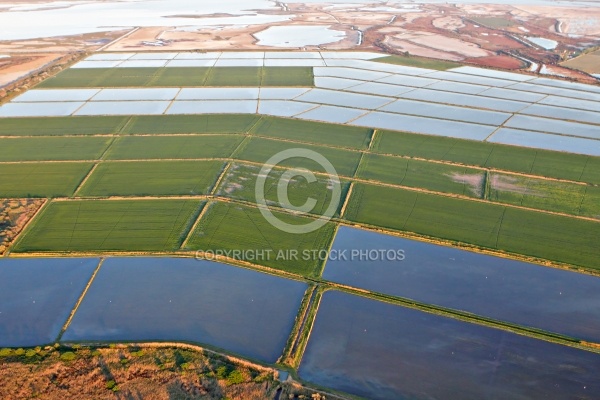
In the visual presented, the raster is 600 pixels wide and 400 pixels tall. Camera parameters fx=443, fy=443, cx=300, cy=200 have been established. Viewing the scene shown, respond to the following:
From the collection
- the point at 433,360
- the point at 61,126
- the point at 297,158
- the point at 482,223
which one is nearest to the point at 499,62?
the point at 297,158

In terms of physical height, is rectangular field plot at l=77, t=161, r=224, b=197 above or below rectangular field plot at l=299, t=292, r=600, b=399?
above

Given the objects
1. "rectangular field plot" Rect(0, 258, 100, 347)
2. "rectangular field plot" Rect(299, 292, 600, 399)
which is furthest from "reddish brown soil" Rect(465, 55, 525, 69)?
"rectangular field plot" Rect(0, 258, 100, 347)

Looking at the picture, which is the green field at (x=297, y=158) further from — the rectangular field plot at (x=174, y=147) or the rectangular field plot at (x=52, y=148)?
the rectangular field plot at (x=52, y=148)

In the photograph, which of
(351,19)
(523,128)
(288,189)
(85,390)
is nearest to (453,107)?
(523,128)

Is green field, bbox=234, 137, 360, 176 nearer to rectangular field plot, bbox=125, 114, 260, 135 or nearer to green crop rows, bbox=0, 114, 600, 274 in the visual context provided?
green crop rows, bbox=0, 114, 600, 274

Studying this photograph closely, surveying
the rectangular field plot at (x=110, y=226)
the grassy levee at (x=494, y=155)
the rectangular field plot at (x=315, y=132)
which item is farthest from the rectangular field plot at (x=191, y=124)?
the grassy levee at (x=494, y=155)

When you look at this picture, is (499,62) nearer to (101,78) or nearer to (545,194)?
(545,194)
